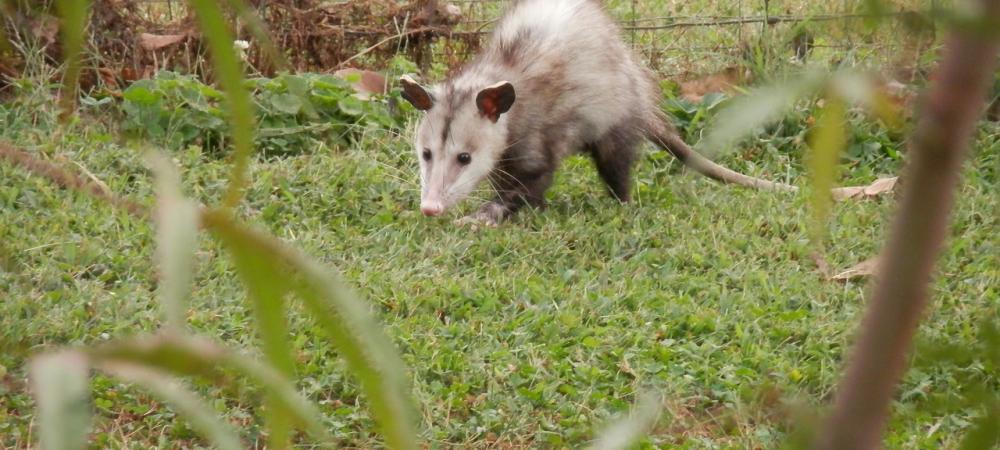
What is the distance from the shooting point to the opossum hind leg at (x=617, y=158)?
548 centimetres

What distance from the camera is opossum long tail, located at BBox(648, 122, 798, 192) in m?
5.48

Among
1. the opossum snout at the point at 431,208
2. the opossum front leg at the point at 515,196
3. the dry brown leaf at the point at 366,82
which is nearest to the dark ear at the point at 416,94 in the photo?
the opossum front leg at the point at 515,196

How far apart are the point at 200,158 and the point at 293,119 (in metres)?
0.62

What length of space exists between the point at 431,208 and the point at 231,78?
4250 mm

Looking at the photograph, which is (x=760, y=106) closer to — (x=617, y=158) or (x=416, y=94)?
(x=416, y=94)

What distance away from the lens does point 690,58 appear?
6684 mm

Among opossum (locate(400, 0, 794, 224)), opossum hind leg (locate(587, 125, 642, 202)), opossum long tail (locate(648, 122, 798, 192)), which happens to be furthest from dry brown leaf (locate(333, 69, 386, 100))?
opossum long tail (locate(648, 122, 798, 192))

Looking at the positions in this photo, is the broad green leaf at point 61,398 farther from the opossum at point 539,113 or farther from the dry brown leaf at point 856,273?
the opossum at point 539,113

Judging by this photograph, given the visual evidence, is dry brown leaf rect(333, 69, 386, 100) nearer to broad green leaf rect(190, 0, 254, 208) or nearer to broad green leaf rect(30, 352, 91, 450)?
broad green leaf rect(190, 0, 254, 208)

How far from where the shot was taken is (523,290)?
4168 millimetres

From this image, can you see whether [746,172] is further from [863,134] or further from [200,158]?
[200,158]

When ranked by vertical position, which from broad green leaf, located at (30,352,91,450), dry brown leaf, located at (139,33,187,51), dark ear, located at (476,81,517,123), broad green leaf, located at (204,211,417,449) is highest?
broad green leaf, located at (30,352,91,450)

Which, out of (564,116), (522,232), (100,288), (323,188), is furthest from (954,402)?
(564,116)

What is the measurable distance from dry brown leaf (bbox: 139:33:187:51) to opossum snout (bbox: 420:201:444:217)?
1788 mm
